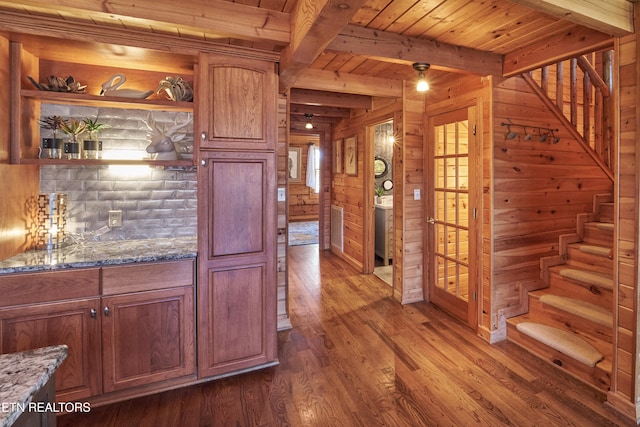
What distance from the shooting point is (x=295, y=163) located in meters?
9.23

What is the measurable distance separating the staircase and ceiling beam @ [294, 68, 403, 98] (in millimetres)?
2161

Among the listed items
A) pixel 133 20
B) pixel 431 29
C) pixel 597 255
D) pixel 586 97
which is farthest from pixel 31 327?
pixel 586 97

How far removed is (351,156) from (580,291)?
3.24m

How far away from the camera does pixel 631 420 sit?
1.87 metres

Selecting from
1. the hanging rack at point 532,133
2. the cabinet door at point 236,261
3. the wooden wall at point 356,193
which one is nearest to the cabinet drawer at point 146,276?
the cabinet door at point 236,261

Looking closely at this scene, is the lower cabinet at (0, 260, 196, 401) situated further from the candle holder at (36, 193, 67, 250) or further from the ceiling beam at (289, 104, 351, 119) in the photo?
the ceiling beam at (289, 104, 351, 119)

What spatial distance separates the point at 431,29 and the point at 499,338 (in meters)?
2.50

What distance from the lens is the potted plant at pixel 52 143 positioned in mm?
2037

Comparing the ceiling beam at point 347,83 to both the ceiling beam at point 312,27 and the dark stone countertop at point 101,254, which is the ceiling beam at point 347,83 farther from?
the dark stone countertop at point 101,254

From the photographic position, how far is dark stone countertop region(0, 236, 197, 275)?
181cm

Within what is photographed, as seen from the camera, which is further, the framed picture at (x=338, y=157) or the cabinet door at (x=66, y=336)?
the framed picture at (x=338, y=157)

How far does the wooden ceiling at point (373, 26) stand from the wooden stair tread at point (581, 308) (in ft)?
5.97

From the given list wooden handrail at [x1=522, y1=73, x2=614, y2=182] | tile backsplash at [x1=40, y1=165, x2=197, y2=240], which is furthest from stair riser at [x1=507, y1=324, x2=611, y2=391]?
tile backsplash at [x1=40, y1=165, x2=197, y2=240]

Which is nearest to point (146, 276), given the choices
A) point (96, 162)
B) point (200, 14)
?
point (96, 162)
